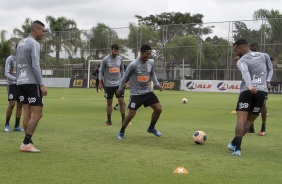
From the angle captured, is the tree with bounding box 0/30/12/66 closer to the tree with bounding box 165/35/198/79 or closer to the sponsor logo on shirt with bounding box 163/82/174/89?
the tree with bounding box 165/35/198/79

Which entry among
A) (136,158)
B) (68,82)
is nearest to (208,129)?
(136,158)

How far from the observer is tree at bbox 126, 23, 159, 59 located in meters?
51.2

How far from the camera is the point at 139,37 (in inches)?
2050

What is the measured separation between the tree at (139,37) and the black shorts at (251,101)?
140 feet

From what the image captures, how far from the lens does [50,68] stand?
56.8 m

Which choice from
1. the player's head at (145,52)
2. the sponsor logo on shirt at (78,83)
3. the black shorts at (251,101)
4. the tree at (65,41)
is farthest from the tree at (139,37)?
the black shorts at (251,101)

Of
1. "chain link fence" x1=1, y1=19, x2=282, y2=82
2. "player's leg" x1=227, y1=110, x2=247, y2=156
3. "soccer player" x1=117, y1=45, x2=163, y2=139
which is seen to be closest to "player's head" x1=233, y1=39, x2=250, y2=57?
"player's leg" x1=227, y1=110, x2=247, y2=156

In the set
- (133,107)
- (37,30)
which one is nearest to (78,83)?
(133,107)

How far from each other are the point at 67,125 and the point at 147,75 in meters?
3.21

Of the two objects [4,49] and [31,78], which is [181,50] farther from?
[31,78]

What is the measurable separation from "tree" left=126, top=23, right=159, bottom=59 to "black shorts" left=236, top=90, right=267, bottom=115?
140ft

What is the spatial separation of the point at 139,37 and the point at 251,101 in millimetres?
44332

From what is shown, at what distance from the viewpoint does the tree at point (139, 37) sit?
51.2 metres

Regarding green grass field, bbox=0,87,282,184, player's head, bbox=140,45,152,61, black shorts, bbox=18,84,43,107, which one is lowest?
green grass field, bbox=0,87,282,184
